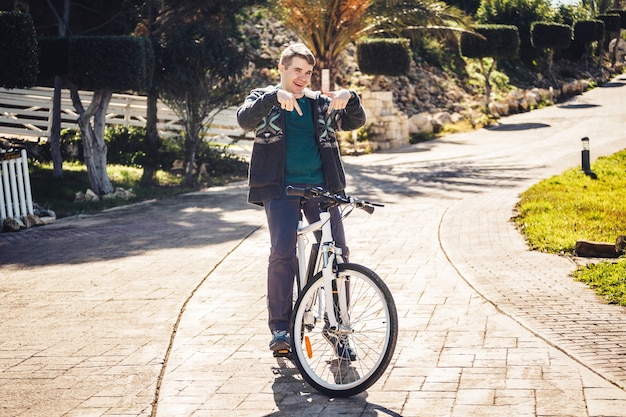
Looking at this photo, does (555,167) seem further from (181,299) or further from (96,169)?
(181,299)

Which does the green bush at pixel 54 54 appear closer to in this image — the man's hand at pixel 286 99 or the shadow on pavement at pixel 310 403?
the man's hand at pixel 286 99

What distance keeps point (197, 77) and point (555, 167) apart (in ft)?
22.7

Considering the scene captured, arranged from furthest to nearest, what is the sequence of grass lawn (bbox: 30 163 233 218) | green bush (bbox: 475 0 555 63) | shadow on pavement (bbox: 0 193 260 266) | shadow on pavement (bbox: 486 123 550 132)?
green bush (bbox: 475 0 555 63)
shadow on pavement (bbox: 486 123 550 132)
grass lawn (bbox: 30 163 233 218)
shadow on pavement (bbox: 0 193 260 266)

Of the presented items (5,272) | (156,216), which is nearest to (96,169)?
(156,216)

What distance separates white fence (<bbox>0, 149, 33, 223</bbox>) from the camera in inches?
491

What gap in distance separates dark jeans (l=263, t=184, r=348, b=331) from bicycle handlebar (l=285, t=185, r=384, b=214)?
0.23m

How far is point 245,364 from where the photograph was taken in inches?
222

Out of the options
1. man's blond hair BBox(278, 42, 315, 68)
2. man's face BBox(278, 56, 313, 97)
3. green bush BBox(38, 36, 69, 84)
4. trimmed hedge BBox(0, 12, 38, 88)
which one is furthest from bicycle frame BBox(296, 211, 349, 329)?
green bush BBox(38, 36, 69, 84)

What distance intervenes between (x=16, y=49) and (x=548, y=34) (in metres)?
24.8

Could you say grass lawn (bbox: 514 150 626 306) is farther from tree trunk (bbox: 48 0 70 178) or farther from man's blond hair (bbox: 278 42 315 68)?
tree trunk (bbox: 48 0 70 178)

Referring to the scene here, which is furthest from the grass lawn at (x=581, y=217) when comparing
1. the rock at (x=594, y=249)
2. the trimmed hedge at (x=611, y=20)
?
the trimmed hedge at (x=611, y=20)

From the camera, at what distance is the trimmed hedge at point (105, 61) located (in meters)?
14.4

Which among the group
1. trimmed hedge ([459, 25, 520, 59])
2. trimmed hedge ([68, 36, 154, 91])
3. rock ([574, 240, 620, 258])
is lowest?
rock ([574, 240, 620, 258])

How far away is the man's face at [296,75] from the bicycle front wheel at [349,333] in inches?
42.4
